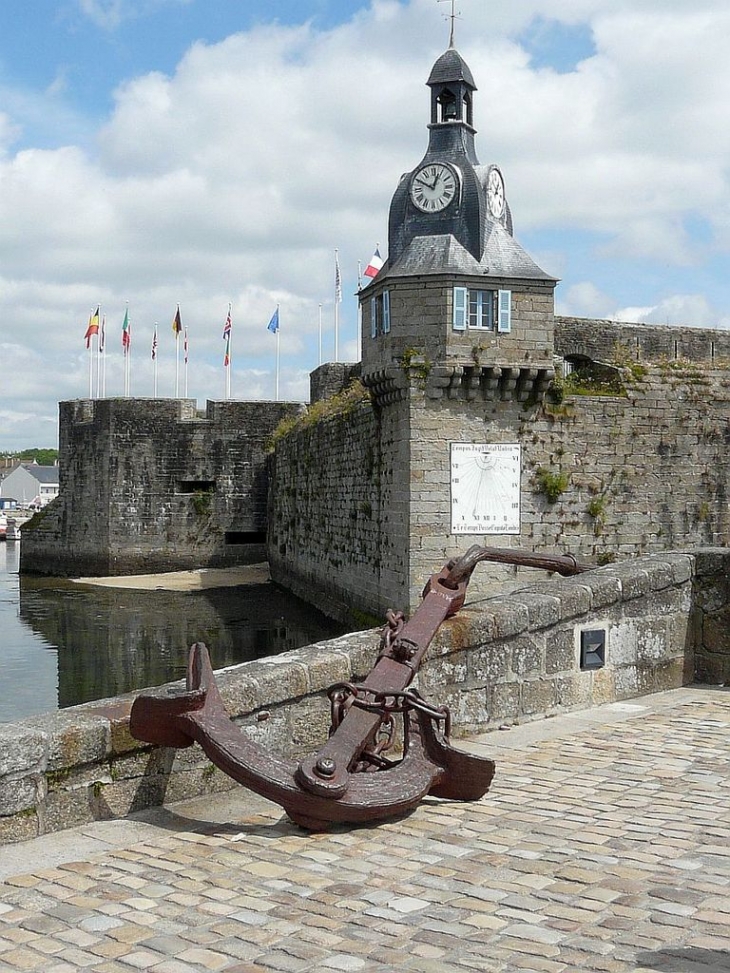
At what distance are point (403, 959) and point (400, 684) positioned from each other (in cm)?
155

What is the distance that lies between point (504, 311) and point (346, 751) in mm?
12968

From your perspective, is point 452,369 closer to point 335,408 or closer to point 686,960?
point 335,408

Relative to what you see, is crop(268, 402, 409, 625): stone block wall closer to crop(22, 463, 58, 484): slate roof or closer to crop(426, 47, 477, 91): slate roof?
crop(426, 47, 477, 91): slate roof

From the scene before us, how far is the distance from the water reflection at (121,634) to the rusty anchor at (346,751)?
946 centimetres

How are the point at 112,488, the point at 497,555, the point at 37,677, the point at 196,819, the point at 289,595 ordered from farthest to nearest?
the point at 112,488
the point at 289,595
the point at 37,677
the point at 497,555
the point at 196,819

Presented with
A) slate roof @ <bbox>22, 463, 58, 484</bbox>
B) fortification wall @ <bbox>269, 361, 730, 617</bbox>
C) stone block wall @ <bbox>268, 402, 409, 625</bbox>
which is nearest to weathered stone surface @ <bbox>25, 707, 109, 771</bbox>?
fortification wall @ <bbox>269, 361, 730, 617</bbox>

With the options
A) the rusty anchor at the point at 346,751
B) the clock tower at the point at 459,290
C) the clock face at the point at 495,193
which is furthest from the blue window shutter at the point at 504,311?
the rusty anchor at the point at 346,751

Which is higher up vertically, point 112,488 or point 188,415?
point 188,415

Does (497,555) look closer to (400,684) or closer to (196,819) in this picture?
(400,684)

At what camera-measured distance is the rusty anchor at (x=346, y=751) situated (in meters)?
3.83

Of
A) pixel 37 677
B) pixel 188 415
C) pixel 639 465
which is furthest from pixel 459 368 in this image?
pixel 188 415

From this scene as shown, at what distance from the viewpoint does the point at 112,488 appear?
1195 inches

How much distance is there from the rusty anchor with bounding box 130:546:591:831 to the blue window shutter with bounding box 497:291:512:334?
12137mm

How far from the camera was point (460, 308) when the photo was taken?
1598cm
